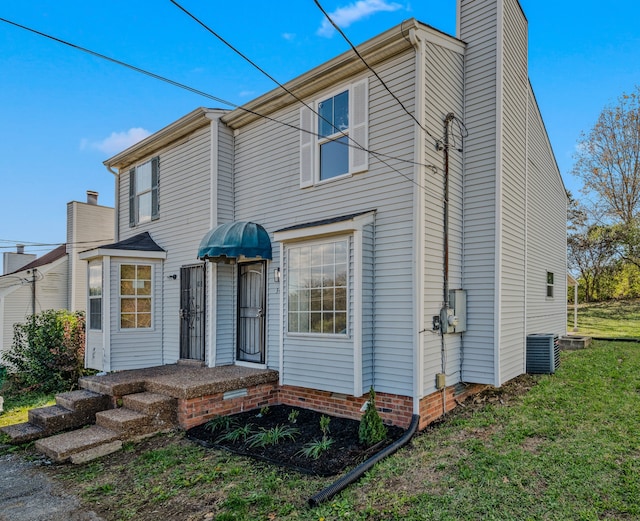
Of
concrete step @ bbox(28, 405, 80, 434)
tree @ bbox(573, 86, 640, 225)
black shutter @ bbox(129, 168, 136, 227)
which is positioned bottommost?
concrete step @ bbox(28, 405, 80, 434)

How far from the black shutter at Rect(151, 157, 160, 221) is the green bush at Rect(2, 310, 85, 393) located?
3.41 m

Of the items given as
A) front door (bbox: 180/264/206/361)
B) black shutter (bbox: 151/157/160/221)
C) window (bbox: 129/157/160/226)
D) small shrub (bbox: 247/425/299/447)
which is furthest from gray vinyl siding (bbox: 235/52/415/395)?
window (bbox: 129/157/160/226)

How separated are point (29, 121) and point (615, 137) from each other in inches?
1048

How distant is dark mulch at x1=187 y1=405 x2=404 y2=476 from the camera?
4957 millimetres

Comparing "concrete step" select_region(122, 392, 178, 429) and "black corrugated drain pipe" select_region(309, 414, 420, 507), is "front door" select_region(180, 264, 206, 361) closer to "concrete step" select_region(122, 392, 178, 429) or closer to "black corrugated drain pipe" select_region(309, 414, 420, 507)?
"concrete step" select_region(122, 392, 178, 429)

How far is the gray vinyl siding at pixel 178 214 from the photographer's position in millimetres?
8977

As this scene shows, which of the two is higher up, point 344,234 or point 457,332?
point 344,234

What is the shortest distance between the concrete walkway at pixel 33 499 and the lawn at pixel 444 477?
→ 0.15 m

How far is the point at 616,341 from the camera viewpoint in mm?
12867

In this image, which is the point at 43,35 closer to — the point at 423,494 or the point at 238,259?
the point at 238,259

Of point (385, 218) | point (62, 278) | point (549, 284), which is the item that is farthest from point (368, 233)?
point (62, 278)

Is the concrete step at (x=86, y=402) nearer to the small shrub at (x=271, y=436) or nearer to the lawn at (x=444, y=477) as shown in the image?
the lawn at (x=444, y=477)

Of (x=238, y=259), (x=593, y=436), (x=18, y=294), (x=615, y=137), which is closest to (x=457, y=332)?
(x=593, y=436)

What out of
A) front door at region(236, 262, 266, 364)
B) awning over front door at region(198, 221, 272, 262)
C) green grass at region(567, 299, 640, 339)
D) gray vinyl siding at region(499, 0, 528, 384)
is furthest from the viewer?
green grass at region(567, 299, 640, 339)
